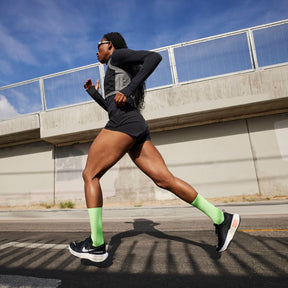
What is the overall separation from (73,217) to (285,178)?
23.4 ft

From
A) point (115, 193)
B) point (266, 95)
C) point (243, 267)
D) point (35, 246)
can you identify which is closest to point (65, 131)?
point (115, 193)

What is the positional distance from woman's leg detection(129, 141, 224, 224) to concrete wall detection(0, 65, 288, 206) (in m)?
5.49

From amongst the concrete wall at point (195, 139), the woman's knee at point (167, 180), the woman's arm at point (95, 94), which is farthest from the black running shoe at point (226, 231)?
the concrete wall at point (195, 139)

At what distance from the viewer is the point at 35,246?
9.39ft

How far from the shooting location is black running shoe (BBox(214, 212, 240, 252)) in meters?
1.93

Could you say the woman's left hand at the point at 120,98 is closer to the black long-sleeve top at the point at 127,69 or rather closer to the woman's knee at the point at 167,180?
the black long-sleeve top at the point at 127,69

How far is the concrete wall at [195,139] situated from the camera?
284 inches

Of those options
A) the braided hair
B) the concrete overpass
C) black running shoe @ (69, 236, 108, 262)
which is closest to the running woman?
black running shoe @ (69, 236, 108, 262)

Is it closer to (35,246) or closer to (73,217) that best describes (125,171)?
(73,217)

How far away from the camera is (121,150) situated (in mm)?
1923

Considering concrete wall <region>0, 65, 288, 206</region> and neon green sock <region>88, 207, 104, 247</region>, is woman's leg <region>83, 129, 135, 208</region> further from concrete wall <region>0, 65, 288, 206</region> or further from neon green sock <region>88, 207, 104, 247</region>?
concrete wall <region>0, 65, 288, 206</region>

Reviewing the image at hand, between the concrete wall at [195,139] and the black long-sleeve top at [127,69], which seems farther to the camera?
the concrete wall at [195,139]

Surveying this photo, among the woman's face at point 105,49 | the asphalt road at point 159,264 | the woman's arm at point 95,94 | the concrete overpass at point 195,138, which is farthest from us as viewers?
the concrete overpass at point 195,138

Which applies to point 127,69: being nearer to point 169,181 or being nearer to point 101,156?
point 101,156
